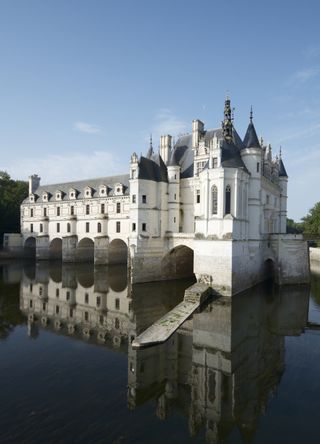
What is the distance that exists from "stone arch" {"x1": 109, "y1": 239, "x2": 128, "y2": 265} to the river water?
1704cm

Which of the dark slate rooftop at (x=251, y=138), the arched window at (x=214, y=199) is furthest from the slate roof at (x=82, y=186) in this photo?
the dark slate rooftop at (x=251, y=138)

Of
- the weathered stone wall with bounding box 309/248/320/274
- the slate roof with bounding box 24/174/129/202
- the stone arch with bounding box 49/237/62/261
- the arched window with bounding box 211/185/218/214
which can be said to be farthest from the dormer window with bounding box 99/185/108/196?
the weathered stone wall with bounding box 309/248/320/274

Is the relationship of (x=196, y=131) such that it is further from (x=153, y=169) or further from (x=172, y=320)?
(x=172, y=320)

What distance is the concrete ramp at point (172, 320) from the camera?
45.9 ft

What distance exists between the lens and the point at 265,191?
2795 centimetres

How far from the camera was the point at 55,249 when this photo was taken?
4603cm

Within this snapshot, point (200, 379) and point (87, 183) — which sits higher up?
point (87, 183)

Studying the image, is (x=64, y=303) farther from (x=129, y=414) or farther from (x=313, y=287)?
(x=313, y=287)

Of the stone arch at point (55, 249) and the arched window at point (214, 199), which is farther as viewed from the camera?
the stone arch at point (55, 249)

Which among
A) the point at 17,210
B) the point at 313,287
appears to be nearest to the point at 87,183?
the point at 17,210

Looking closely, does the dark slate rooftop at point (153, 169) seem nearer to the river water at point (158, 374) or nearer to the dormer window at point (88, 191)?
A: the river water at point (158, 374)

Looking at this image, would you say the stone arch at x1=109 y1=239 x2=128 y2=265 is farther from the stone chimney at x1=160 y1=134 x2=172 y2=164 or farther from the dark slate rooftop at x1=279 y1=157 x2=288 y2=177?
the dark slate rooftop at x1=279 y1=157 x2=288 y2=177

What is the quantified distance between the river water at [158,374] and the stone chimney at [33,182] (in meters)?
31.4

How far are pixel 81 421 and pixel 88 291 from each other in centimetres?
1802
